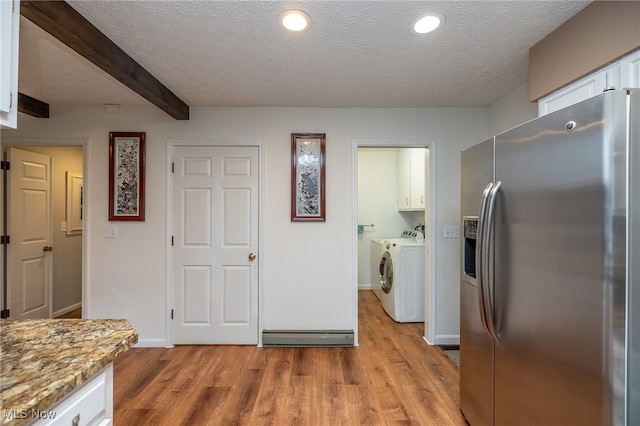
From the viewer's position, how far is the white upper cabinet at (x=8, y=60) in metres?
0.92

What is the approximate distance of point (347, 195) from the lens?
2.91 m

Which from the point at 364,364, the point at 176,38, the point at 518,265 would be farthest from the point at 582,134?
the point at 364,364

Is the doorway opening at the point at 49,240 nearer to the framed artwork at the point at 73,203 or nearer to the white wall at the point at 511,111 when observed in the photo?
the framed artwork at the point at 73,203

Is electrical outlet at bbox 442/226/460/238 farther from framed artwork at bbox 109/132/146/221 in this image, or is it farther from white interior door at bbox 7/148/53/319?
white interior door at bbox 7/148/53/319

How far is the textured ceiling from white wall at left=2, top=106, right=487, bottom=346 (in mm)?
181

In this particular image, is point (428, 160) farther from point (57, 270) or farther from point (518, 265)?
point (57, 270)

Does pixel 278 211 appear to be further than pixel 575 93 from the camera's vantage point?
Yes

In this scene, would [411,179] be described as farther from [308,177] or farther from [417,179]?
[308,177]

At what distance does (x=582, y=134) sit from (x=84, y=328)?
1.90 metres

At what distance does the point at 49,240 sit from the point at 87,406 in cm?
366

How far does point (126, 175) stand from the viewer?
113 inches

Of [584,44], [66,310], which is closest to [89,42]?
[584,44]

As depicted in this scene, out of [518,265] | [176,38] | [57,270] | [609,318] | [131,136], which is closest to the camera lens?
[609,318]

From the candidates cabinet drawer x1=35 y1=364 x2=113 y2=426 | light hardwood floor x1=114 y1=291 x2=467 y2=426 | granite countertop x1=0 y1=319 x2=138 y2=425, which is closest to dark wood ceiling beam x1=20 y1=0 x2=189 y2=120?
granite countertop x1=0 y1=319 x2=138 y2=425
